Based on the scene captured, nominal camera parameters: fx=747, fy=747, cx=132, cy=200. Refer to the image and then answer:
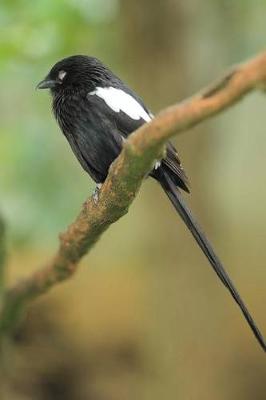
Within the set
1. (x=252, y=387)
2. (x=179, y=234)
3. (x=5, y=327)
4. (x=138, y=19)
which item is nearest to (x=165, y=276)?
(x=179, y=234)

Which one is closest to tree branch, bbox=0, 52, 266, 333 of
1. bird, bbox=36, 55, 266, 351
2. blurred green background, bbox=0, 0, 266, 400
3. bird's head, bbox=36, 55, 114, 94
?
bird, bbox=36, 55, 266, 351

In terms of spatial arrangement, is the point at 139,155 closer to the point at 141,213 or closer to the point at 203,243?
the point at 203,243

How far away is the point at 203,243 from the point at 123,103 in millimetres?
402

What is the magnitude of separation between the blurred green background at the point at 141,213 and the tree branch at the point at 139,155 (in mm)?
755

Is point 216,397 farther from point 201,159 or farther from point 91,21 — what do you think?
point 91,21

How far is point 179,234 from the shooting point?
2924 millimetres

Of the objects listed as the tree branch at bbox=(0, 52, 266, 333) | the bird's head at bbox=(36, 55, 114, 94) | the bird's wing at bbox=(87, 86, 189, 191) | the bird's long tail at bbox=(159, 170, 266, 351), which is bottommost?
the bird's long tail at bbox=(159, 170, 266, 351)

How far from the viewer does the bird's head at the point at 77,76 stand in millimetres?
1933

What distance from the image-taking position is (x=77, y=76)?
1972mm

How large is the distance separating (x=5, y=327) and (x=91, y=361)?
1656mm

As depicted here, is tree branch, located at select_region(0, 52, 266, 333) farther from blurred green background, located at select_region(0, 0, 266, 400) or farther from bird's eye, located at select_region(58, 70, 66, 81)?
blurred green background, located at select_region(0, 0, 266, 400)

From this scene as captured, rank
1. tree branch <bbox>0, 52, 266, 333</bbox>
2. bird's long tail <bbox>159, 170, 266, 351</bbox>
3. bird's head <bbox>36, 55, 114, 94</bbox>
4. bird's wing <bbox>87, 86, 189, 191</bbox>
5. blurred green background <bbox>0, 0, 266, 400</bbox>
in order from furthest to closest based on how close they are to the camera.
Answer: blurred green background <bbox>0, 0, 266, 400</bbox> → bird's head <bbox>36, 55, 114, 94</bbox> → bird's wing <bbox>87, 86, 189, 191</bbox> → bird's long tail <bbox>159, 170, 266, 351</bbox> → tree branch <bbox>0, 52, 266, 333</bbox>

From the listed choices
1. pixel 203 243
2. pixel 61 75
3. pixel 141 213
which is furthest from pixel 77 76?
pixel 141 213

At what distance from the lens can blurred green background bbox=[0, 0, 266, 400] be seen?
289 cm
